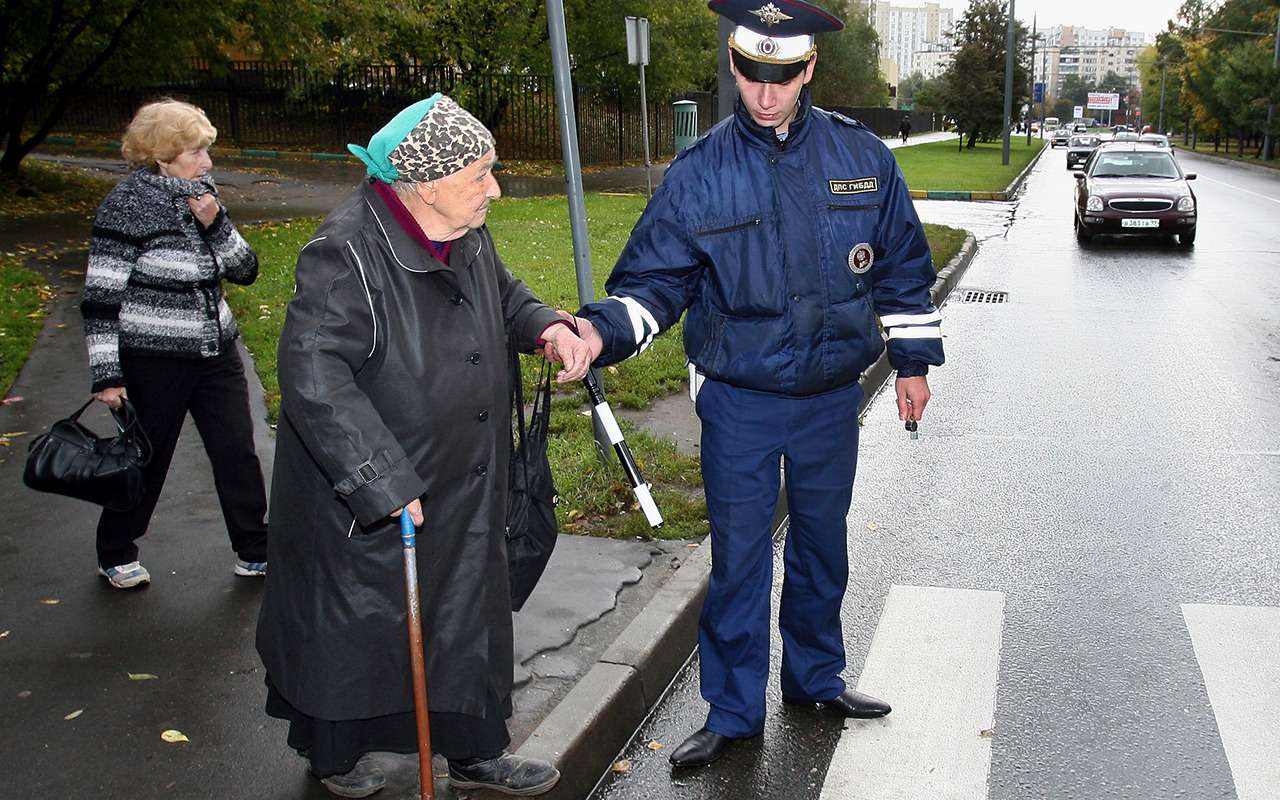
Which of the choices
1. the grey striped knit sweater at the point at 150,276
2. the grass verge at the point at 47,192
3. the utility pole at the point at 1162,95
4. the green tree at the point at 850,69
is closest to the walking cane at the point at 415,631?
the grey striped knit sweater at the point at 150,276

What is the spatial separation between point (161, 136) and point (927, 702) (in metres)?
3.46

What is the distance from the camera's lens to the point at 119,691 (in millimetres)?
4133

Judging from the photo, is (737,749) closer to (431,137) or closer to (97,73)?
(431,137)

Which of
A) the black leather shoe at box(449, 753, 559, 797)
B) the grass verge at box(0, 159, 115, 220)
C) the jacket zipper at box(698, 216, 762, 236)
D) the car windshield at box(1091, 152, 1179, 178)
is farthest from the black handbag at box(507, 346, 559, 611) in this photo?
the car windshield at box(1091, 152, 1179, 178)

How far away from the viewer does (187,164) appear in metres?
4.64

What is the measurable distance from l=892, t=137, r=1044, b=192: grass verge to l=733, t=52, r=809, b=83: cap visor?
1995cm

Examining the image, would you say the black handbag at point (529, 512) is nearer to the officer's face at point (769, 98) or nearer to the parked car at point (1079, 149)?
the officer's face at point (769, 98)

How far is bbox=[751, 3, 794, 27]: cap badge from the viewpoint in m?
3.69

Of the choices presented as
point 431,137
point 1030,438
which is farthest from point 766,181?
point 1030,438

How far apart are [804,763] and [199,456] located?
4264 millimetres

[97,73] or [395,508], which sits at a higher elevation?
[97,73]

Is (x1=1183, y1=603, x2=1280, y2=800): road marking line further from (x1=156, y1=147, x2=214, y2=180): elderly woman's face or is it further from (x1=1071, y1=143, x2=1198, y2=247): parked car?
(x1=1071, y1=143, x2=1198, y2=247): parked car

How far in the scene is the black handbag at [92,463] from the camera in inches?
175

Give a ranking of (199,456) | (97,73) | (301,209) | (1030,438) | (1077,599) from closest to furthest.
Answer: (1077,599), (199,456), (1030,438), (301,209), (97,73)
